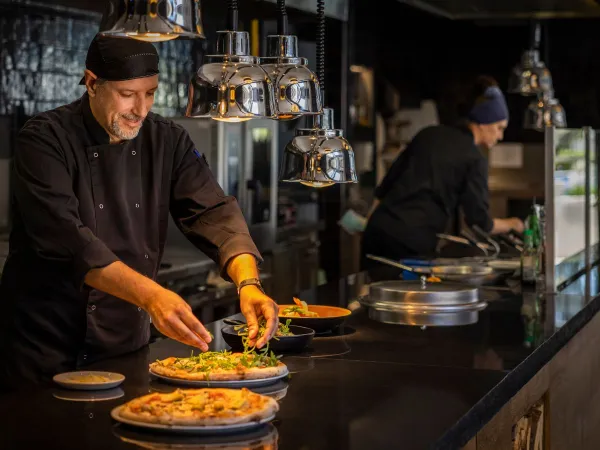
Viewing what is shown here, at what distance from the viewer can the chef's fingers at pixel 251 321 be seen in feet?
8.60

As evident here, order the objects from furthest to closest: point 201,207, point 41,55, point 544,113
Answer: point 544,113, point 41,55, point 201,207

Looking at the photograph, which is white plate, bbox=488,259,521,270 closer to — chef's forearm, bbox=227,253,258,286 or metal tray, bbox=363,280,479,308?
metal tray, bbox=363,280,479,308

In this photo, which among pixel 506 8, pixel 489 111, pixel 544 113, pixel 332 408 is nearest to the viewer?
pixel 332 408

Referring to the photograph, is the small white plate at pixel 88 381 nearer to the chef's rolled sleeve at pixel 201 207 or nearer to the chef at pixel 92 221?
the chef at pixel 92 221

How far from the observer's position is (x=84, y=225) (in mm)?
2926

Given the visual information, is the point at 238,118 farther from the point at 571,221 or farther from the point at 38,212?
the point at 571,221

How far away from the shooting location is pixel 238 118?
2572mm

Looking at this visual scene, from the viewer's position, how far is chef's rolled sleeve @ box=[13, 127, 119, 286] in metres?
2.66

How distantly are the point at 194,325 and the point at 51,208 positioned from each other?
640mm

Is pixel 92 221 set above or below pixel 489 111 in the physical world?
below

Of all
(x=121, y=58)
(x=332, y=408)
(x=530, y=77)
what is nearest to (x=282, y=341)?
(x=332, y=408)

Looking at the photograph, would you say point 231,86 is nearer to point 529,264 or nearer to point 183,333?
point 183,333

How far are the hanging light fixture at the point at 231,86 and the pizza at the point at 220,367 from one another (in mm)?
567

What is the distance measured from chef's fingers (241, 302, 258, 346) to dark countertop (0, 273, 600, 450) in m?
0.12
